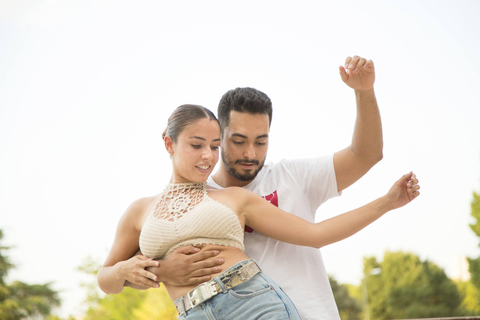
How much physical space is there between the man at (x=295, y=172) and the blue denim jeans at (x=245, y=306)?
399mm

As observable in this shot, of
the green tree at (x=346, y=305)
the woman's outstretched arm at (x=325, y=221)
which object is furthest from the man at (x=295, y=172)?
the green tree at (x=346, y=305)

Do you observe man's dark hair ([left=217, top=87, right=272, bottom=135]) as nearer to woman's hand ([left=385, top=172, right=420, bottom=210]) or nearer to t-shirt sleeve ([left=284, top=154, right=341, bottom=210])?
t-shirt sleeve ([left=284, top=154, right=341, bottom=210])

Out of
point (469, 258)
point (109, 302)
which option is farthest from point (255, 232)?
point (109, 302)

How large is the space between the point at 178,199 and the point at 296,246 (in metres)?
0.74

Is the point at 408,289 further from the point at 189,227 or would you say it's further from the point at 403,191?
the point at 189,227

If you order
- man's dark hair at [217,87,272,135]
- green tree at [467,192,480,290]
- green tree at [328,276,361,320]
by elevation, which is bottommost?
green tree at [328,276,361,320]

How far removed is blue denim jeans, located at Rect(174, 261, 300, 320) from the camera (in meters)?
2.41

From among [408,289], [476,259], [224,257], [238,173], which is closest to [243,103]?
[238,173]

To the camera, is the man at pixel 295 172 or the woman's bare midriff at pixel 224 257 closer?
the woman's bare midriff at pixel 224 257

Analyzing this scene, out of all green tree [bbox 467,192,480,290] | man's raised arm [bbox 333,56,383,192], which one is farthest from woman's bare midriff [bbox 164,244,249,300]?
green tree [bbox 467,192,480,290]

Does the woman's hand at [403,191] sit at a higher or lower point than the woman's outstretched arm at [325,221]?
higher

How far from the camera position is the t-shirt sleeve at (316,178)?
3.14 meters

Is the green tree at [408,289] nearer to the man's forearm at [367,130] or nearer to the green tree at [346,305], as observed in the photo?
the green tree at [346,305]

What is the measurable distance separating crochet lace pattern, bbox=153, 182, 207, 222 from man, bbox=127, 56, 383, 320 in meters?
0.40
